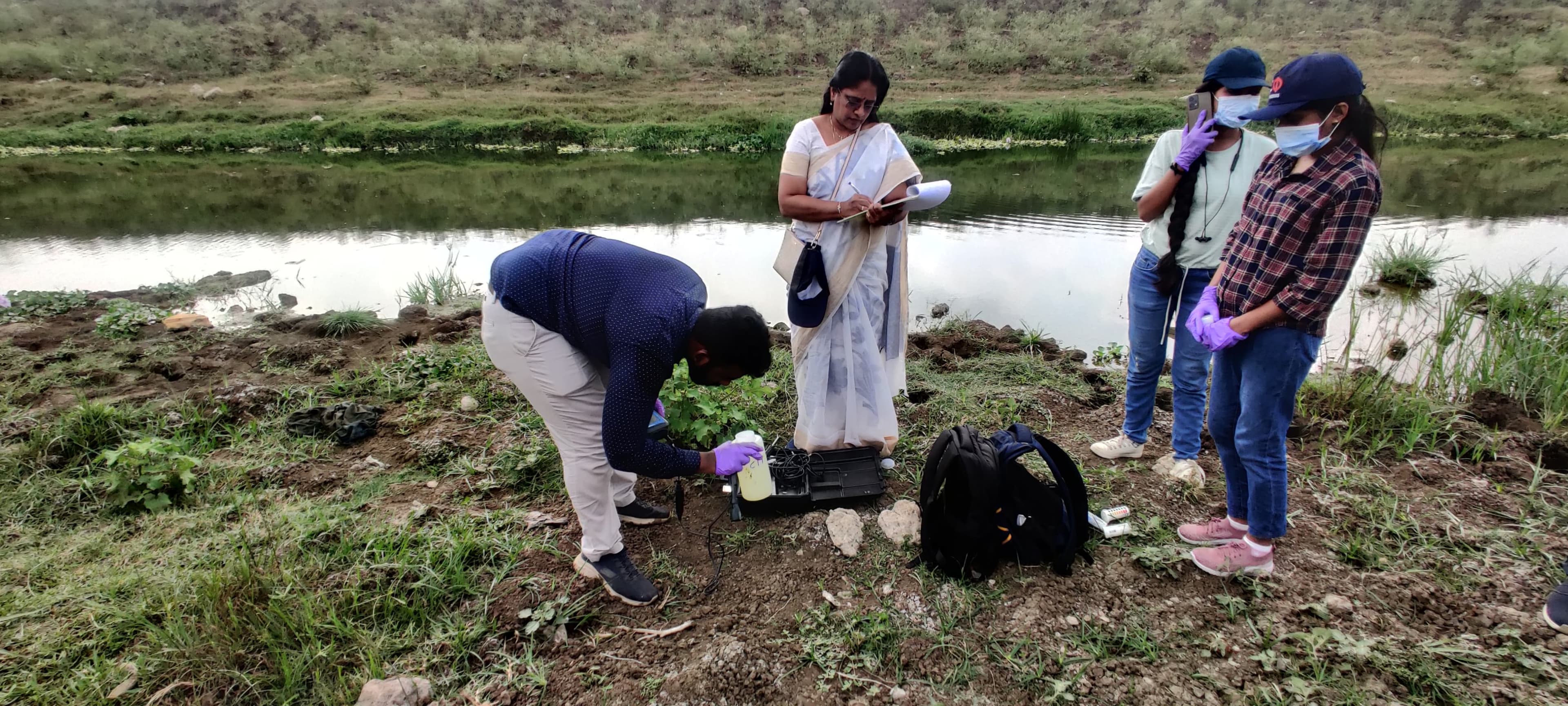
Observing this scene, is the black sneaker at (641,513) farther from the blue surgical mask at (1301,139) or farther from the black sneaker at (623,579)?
the blue surgical mask at (1301,139)

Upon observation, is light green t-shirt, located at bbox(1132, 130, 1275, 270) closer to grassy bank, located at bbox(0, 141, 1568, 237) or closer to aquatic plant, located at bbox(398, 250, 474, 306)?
aquatic plant, located at bbox(398, 250, 474, 306)

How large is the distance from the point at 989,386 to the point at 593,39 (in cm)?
3122

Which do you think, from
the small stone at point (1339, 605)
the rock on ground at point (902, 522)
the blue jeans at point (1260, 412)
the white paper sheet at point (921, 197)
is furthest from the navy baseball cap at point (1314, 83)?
the rock on ground at point (902, 522)

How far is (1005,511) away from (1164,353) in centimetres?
120

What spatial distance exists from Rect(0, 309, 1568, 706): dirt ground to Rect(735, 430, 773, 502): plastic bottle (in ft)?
0.57

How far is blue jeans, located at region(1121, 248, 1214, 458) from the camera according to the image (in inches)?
102

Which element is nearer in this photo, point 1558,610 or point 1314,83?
point 1314,83

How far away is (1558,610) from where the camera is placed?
188 cm

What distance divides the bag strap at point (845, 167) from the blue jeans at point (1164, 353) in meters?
1.25

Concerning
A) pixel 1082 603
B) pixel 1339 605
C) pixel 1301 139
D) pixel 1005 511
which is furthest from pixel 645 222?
pixel 1339 605

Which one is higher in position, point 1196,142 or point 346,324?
point 1196,142

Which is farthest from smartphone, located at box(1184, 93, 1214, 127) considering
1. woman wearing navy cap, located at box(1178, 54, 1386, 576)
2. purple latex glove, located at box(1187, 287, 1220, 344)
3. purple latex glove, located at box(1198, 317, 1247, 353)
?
purple latex glove, located at box(1198, 317, 1247, 353)

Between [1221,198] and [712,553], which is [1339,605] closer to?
[1221,198]

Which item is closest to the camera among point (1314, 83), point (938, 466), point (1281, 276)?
point (1314, 83)
